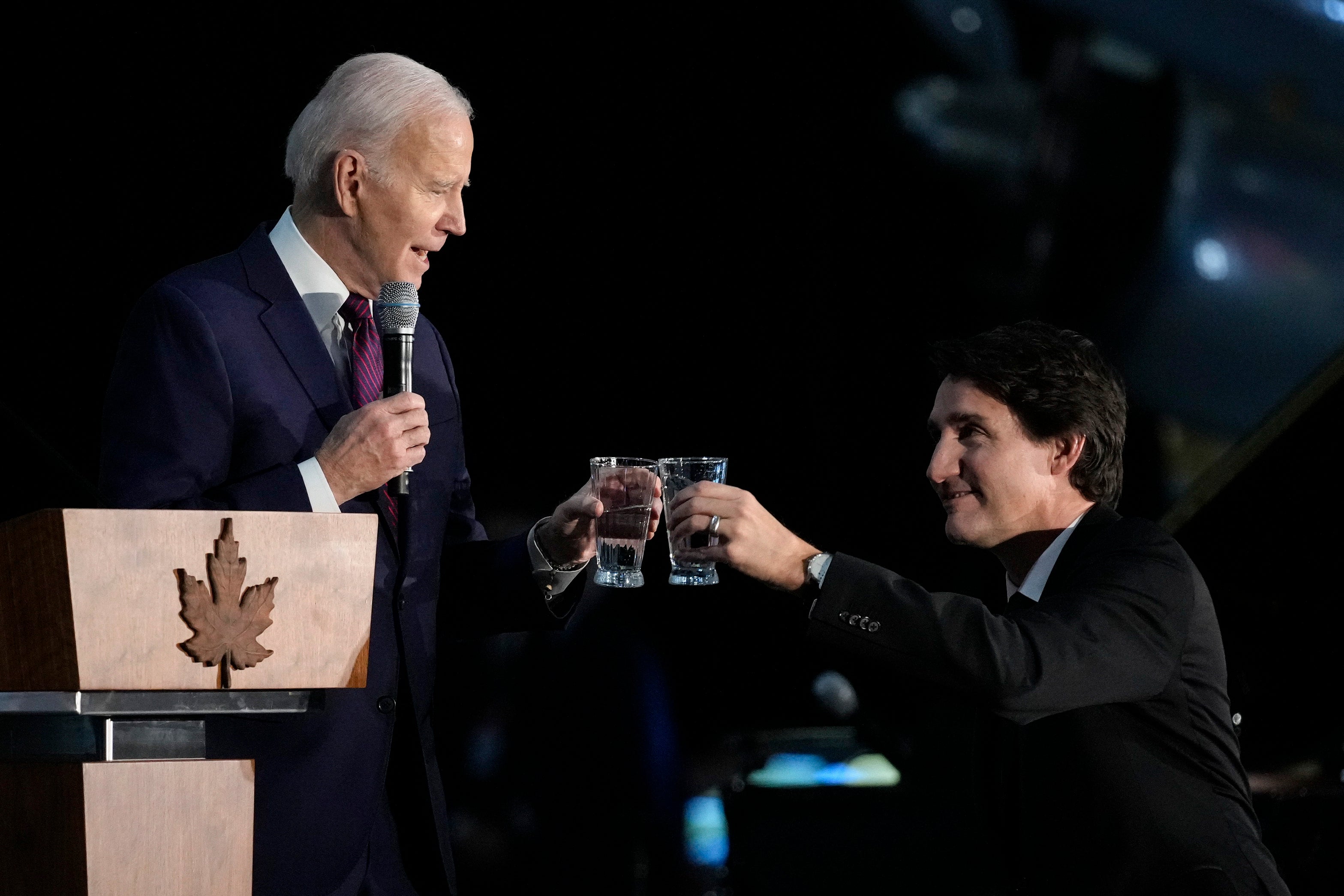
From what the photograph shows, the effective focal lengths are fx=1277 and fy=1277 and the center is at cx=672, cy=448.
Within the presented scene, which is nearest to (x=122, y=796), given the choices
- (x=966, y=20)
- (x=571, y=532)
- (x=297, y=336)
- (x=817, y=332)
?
(x=297, y=336)

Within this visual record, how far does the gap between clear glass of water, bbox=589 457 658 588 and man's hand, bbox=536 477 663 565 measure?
129 mm

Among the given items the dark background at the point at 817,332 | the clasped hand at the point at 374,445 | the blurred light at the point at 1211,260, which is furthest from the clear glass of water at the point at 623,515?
the blurred light at the point at 1211,260

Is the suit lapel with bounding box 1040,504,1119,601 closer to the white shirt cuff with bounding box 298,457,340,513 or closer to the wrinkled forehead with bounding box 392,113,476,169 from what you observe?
the white shirt cuff with bounding box 298,457,340,513

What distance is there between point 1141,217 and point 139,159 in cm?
294

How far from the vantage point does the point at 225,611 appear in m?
1.31

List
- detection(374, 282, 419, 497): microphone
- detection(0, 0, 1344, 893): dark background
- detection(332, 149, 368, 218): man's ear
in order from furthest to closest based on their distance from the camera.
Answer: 1. detection(0, 0, 1344, 893): dark background
2. detection(332, 149, 368, 218): man's ear
3. detection(374, 282, 419, 497): microphone

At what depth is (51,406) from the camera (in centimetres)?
327

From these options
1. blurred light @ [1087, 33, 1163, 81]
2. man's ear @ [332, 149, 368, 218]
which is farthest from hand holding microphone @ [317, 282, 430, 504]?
blurred light @ [1087, 33, 1163, 81]

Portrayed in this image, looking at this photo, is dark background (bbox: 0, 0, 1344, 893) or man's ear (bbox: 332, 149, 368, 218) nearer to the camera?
man's ear (bbox: 332, 149, 368, 218)

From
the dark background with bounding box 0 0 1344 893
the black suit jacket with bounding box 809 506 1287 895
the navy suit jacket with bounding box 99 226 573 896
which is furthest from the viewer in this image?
the dark background with bounding box 0 0 1344 893

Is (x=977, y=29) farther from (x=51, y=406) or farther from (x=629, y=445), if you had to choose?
(x=51, y=406)

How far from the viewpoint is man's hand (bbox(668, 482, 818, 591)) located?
169cm

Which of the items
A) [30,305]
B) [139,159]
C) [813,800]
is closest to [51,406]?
[30,305]

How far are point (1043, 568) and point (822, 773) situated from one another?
7.41ft
